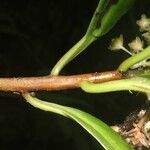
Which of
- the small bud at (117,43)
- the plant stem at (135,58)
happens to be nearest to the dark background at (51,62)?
the small bud at (117,43)

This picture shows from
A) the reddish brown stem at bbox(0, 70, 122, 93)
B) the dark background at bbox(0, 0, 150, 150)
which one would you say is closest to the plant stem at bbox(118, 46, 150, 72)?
the reddish brown stem at bbox(0, 70, 122, 93)

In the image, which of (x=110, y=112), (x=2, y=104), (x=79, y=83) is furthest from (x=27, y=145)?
(x=79, y=83)

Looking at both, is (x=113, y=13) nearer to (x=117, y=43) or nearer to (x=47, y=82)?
(x=117, y=43)

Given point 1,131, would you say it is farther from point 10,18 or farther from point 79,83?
point 79,83

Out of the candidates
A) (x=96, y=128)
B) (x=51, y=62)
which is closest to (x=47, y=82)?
(x=96, y=128)

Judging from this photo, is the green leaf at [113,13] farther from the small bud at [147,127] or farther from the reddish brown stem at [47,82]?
the small bud at [147,127]

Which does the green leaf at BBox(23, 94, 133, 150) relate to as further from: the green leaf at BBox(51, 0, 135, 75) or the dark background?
the dark background
